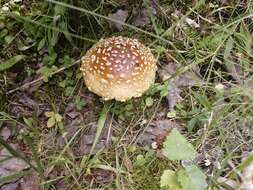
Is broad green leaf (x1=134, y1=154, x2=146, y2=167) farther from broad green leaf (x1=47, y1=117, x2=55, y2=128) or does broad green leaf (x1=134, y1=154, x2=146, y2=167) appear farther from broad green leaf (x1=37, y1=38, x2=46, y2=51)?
broad green leaf (x1=37, y1=38, x2=46, y2=51)

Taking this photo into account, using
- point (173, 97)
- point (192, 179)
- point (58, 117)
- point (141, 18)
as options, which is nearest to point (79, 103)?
point (58, 117)

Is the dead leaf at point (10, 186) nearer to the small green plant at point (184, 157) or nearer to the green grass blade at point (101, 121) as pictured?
the green grass blade at point (101, 121)

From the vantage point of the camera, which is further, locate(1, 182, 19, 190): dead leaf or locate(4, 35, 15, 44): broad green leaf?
locate(4, 35, 15, 44): broad green leaf

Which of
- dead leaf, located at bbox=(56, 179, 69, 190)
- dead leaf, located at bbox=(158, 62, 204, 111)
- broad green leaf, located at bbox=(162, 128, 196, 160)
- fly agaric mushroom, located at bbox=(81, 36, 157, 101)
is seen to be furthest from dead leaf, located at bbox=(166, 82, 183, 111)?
dead leaf, located at bbox=(56, 179, 69, 190)

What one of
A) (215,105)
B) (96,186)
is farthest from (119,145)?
(215,105)

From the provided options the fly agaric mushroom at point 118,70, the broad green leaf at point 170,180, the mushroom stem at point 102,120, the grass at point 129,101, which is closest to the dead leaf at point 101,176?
the grass at point 129,101

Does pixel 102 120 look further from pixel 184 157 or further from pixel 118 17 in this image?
pixel 118 17

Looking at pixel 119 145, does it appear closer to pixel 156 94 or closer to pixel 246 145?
pixel 156 94
